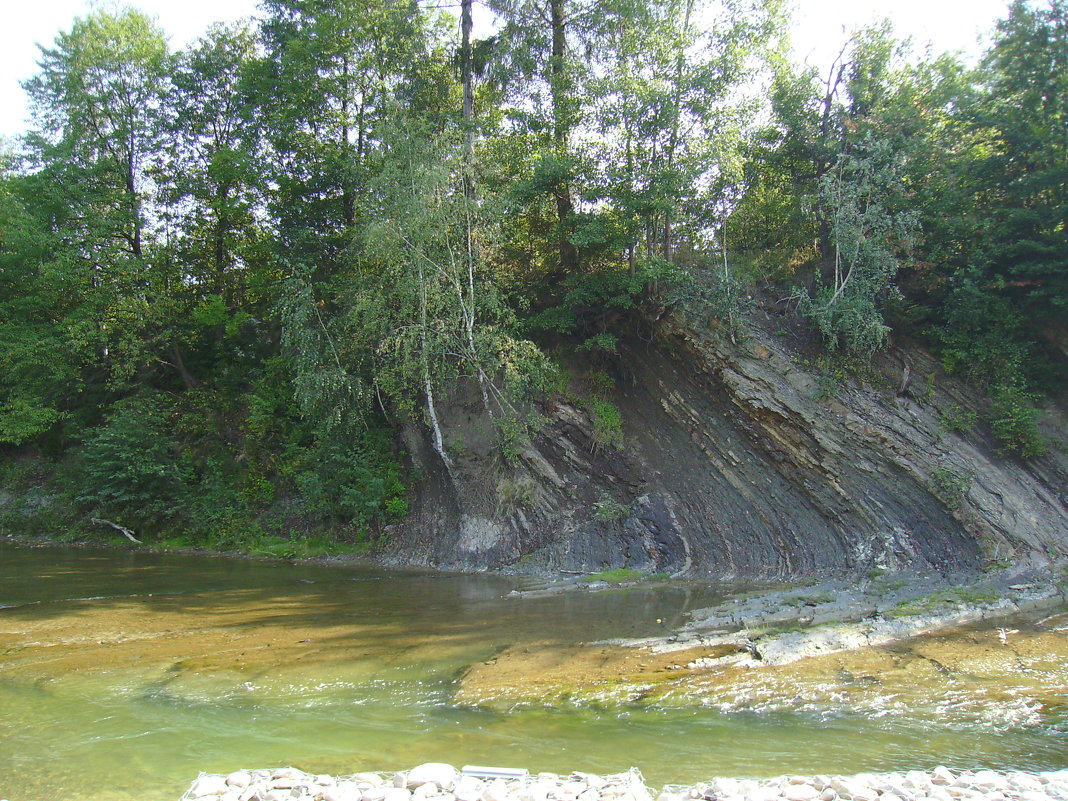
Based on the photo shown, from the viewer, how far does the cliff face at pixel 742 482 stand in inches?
474

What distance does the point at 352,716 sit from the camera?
6211 mm

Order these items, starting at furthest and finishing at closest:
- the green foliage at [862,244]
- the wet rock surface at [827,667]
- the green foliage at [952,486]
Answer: the green foliage at [862,244] < the green foliage at [952,486] < the wet rock surface at [827,667]

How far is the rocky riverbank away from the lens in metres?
4.44

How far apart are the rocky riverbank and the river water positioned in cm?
37

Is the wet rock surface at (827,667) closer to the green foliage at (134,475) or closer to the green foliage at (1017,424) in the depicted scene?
the green foliage at (1017,424)

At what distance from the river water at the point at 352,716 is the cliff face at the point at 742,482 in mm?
3790

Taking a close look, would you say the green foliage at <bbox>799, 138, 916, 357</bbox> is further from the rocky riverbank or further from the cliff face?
the rocky riverbank

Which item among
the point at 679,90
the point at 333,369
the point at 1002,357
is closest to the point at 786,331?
the point at 1002,357

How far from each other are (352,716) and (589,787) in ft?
8.79

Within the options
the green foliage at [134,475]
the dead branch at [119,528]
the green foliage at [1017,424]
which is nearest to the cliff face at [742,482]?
the green foliage at [1017,424]

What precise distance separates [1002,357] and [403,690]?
1364 centimetres

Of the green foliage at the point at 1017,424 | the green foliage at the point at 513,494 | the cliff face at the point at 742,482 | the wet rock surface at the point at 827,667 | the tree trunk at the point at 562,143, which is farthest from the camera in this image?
the tree trunk at the point at 562,143

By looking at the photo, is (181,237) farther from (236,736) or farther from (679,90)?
(236,736)

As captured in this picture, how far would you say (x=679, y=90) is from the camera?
14930 millimetres
